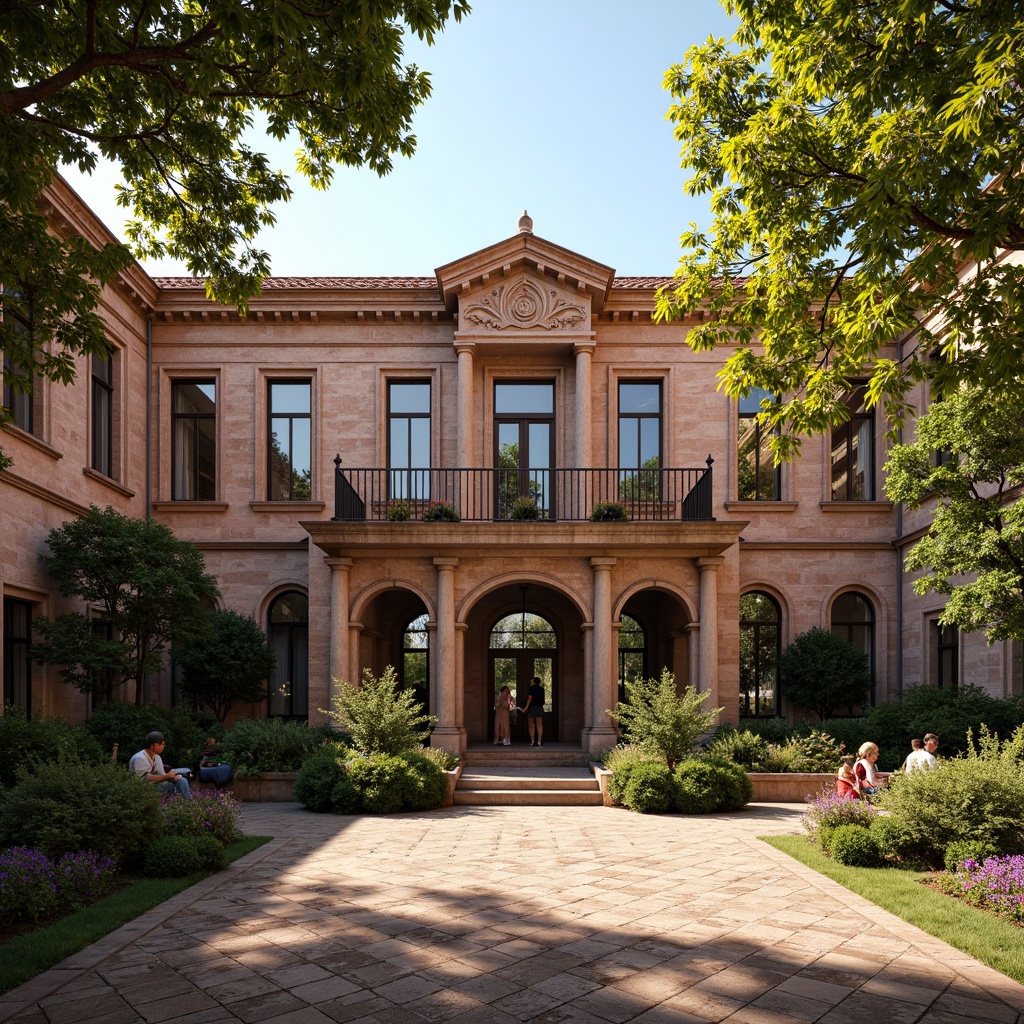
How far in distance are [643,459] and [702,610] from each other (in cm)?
510

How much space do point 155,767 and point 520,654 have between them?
1224 centimetres

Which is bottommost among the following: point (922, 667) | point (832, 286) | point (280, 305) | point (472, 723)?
point (472, 723)

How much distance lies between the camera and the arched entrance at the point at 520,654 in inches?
923

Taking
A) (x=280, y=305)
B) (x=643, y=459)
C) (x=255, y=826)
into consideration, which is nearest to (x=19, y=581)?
(x=255, y=826)

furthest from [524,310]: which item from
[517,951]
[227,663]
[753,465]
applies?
[517,951]

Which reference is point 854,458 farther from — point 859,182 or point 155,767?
point 155,767

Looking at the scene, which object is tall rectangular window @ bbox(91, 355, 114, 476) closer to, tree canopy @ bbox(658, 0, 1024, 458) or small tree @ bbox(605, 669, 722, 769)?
small tree @ bbox(605, 669, 722, 769)

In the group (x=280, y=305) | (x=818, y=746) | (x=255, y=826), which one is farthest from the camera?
(x=280, y=305)

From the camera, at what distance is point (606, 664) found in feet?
63.0

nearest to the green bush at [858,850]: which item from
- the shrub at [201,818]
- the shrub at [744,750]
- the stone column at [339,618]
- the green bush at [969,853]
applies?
the green bush at [969,853]

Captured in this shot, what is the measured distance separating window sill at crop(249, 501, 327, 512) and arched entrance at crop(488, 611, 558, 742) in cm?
574

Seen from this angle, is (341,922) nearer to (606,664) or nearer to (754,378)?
(754,378)

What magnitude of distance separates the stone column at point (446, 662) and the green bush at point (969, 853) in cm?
1094

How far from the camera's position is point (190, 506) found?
22.1m
